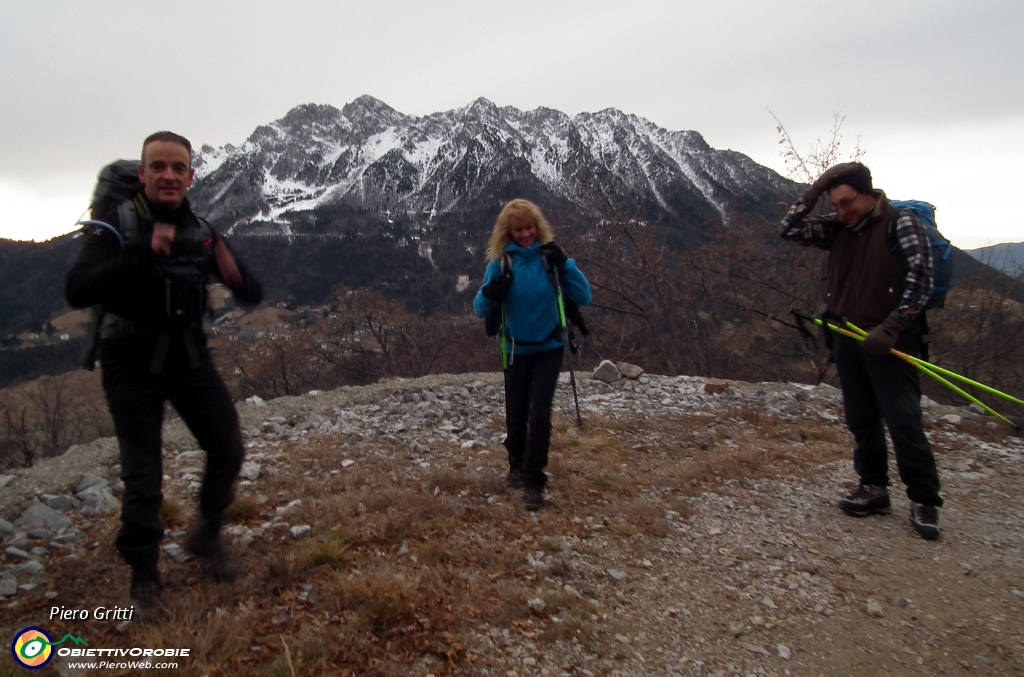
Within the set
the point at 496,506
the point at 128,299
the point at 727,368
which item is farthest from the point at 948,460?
the point at 727,368

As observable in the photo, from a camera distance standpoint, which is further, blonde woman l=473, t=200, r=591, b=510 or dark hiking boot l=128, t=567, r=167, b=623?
blonde woman l=473, t=200, r=591, b=510

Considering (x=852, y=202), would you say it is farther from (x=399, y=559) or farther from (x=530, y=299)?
(x=399, y=559)

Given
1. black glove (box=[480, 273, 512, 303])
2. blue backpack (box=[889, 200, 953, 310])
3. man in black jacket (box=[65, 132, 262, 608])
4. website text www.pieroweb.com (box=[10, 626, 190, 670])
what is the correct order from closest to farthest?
website text www.pieroweb.com (box=[10, 626, 190, 670]), man in black jacket (box=[65, 132, 262, 608]), blue backpack (box=[889, 200, 953, 310]), black glove (box=[480, 273, 512, 303])

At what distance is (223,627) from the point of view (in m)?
2.54

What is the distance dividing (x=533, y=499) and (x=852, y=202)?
289 centimetres

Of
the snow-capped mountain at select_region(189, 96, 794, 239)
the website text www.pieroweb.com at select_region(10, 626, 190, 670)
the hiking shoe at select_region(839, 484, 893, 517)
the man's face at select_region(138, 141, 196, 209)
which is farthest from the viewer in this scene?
the snow-capped mountain at select_region(189, 96, 794, 239)

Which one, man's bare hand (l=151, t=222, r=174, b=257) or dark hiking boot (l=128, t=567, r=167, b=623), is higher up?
man's bare hand (l=151, t=222, r=174, b=257)

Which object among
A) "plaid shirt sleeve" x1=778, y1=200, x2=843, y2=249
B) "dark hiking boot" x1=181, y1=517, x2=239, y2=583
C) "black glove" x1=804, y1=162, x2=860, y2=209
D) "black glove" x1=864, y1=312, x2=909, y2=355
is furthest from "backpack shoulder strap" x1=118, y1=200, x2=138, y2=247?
"plaid shirt sleeve" x1=778, y1=200, x2=843, y2=249

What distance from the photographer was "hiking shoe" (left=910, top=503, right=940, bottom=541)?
149 inches

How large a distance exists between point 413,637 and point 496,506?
5.71ft

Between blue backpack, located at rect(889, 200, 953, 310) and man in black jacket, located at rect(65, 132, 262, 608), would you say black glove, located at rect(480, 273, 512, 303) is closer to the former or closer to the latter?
man in black jacket, located at rect(65, 132, 262, 608)

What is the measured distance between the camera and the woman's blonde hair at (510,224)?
175 inches

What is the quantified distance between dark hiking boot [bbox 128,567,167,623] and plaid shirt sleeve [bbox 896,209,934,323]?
166 inches

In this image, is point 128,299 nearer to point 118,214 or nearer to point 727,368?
point 118,214
